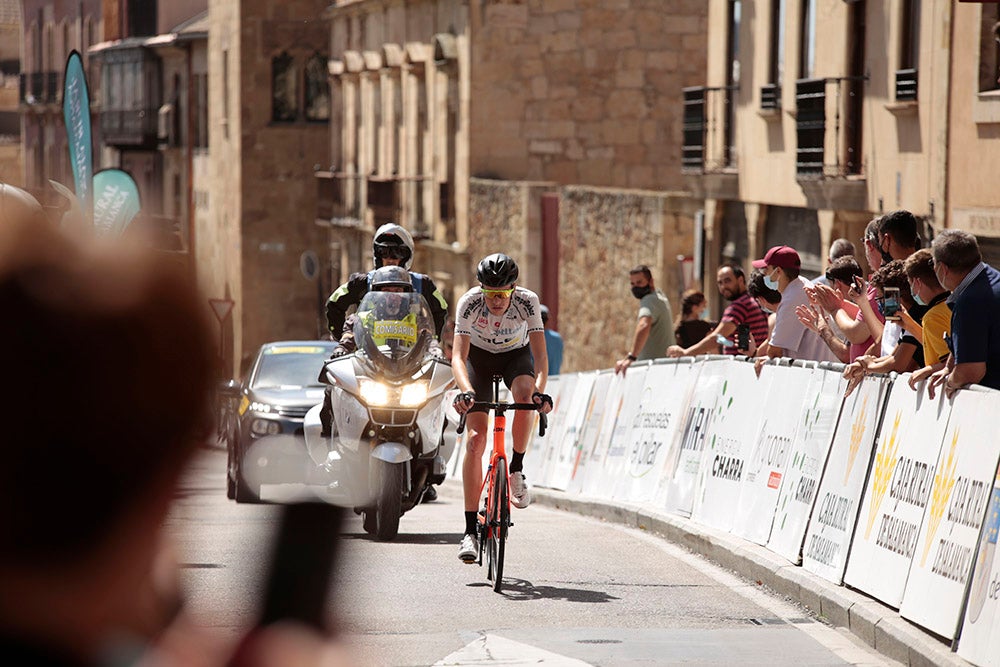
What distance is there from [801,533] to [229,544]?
3575mm

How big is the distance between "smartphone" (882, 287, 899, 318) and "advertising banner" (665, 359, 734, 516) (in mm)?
2651

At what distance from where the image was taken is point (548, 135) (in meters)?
36.5

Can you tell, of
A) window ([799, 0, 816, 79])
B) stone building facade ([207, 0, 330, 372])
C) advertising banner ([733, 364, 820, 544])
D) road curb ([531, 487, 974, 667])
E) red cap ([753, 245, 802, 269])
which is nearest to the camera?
road curb ([531, 487, 974, 667])

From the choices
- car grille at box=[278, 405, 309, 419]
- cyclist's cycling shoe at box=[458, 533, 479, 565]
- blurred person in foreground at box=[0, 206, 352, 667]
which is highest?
blurred person in foreground at box=[0, 206, 352, 667]

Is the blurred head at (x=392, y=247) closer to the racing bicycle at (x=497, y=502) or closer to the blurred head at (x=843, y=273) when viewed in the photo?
the racing bicycle at (x=497, y=502)

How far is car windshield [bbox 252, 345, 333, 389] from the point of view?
18.3m

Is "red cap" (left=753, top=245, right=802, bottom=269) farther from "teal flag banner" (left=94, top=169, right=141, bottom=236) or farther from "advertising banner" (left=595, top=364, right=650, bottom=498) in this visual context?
"teal flag banner" (left=94, top=169, right=141, bottom=236)

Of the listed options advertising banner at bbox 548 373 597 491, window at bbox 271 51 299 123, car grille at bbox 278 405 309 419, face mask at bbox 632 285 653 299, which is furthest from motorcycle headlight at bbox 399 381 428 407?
window at bbox 271 51 299 123

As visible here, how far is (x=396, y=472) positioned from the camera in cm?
1184

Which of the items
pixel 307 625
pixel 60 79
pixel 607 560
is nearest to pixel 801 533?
pixel 607 560

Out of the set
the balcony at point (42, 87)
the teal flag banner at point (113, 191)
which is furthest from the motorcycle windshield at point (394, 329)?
the balcony at point (42, 87)

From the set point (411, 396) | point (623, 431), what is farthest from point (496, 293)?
point (623, 431)

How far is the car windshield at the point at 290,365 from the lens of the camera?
18.3m

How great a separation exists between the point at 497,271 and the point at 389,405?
181 centimetres
